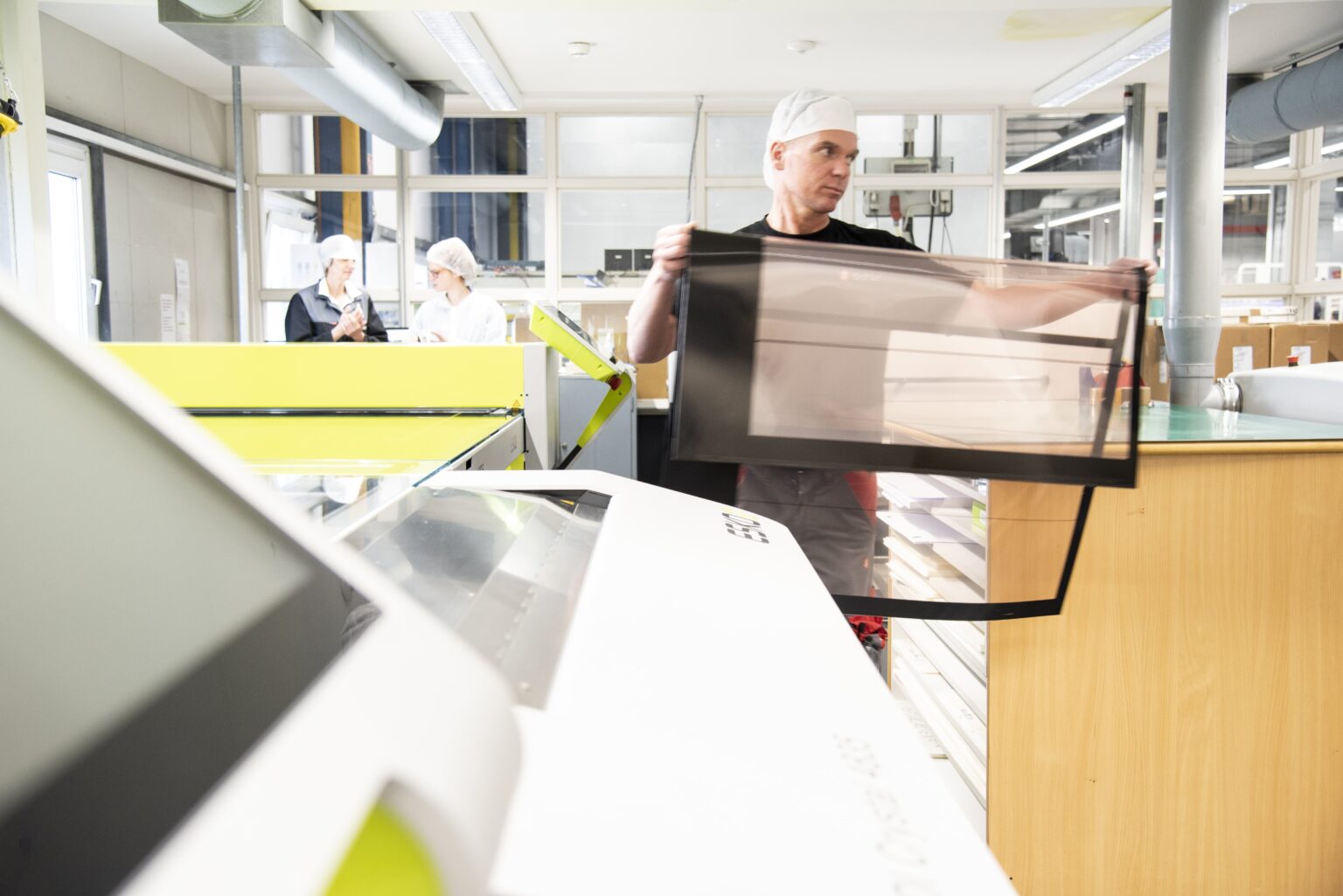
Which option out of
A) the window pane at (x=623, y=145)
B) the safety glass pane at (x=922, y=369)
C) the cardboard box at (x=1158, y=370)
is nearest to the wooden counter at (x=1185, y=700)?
the safety glass pane at (x=922, y=369)

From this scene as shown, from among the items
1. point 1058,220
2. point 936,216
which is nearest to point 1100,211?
point 1058,220

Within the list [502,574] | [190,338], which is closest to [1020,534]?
[502,574]

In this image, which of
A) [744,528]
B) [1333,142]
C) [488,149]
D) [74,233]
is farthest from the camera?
[488,149]

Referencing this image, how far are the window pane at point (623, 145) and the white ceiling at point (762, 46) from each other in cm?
18

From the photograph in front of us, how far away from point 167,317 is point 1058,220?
236 inches

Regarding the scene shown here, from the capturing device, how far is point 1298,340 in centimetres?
418

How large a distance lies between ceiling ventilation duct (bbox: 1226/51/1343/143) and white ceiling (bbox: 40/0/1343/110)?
Result: 248 mm

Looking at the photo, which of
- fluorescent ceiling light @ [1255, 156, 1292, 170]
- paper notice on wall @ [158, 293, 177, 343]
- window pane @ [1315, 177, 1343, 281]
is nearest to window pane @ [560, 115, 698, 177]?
paper notice on wall @ [158, 293, 177, 343]

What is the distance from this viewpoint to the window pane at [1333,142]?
18.4ft

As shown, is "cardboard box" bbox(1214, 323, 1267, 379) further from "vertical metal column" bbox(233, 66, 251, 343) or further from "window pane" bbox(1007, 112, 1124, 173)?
A: "vertical metal column" bbox(233, 66, 251, 343)

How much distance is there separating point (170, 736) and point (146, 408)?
0.27m

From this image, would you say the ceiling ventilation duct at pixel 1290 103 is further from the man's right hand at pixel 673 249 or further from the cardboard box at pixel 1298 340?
the man's right hand at pixel 673 249

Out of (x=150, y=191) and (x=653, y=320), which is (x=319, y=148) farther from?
(x=653, y=320)

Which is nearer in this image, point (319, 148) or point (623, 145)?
point (623, 145)
